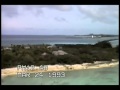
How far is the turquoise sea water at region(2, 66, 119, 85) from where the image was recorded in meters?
6.39

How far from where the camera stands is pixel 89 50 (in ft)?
21.2

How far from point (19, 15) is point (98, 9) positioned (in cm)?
102

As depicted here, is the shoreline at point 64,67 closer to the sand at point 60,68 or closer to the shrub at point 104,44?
the sand at point 60,68

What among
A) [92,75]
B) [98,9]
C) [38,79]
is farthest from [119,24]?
[38,79]

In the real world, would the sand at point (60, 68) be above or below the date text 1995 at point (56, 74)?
above

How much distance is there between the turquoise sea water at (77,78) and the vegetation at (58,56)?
5.6 inches

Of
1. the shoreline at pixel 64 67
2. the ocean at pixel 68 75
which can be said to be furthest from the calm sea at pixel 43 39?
the shoreline at pixel 64 67

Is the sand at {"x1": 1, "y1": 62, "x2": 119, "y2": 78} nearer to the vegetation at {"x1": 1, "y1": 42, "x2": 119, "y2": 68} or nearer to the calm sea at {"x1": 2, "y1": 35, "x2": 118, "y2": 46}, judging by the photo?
the vegetation at {"x1": 1, "y1": 42, "x2": 119, "y2": 68}

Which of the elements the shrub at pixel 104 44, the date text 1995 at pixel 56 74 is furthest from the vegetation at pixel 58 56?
the date text 1995 at pixel 56 74
